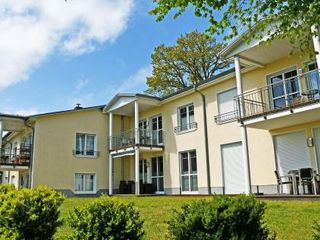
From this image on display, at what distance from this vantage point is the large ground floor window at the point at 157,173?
22.3m

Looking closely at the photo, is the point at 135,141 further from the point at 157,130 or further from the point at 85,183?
the point at 85,183

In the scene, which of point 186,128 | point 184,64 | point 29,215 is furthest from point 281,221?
A: point 184,64

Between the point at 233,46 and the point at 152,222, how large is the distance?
9.69 m

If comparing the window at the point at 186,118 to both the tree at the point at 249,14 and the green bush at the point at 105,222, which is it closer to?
the tree at the point at 249,14

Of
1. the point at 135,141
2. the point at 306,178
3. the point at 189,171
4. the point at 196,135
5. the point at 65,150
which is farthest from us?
the point at 65,150

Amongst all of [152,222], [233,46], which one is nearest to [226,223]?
[152,222]

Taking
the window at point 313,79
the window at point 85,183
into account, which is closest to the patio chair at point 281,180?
the window at point 313,79

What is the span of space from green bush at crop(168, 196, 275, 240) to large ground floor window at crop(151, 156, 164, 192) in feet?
59.2

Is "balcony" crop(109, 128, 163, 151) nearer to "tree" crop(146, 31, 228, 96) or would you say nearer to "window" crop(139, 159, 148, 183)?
"window" crop(139, 159, 148, 183)

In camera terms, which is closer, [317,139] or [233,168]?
[317,139]

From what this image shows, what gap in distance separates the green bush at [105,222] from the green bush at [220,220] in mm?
594

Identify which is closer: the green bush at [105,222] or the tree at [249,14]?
the green bush at [105,222]

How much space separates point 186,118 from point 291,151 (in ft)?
24.0

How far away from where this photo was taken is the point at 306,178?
1322 centimetres
